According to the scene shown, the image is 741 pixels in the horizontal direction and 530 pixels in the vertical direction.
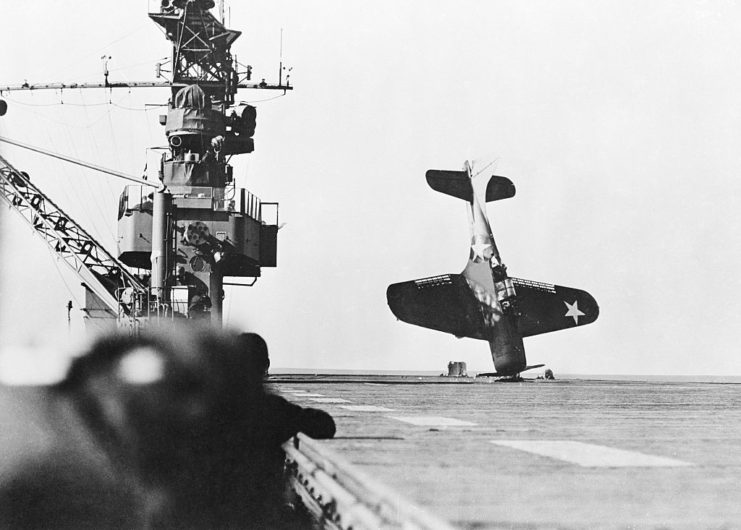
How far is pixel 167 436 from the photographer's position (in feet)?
22.1

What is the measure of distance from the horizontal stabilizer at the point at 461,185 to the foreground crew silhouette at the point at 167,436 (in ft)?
98.1

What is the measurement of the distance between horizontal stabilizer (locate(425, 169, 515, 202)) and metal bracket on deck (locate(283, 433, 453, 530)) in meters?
30.9

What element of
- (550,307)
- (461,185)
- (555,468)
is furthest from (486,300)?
(555,468)

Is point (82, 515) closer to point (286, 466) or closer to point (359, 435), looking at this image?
point (286, 466)

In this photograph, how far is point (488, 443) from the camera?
6.64 m

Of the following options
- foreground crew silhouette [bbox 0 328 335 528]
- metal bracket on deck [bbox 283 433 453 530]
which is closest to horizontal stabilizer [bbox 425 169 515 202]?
foreground crew silhouette [bbox 0 328 335 528]

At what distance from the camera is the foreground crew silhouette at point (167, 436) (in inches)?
250

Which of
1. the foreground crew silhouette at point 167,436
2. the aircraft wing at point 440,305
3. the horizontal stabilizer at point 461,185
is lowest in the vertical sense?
the foreground crew silhouette at point 167,436

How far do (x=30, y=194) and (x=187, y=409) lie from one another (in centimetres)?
2927

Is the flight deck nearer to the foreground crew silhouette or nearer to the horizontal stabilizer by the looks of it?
the foreground crew silhouette

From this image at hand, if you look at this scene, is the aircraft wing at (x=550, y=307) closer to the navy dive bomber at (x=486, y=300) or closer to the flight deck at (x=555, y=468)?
the navy dive bomber at (x=486, y=300)

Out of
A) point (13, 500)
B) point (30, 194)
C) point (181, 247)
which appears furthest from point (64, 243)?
point (13, 500)

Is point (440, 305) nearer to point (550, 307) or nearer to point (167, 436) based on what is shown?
point (550, 307)

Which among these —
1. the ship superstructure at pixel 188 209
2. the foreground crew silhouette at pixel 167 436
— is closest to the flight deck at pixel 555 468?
the foreground crew silhouette at pixel 167 436
